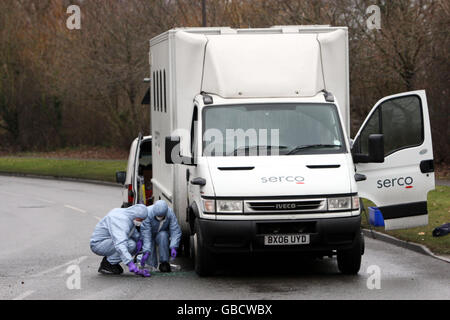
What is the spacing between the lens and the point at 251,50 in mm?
11977

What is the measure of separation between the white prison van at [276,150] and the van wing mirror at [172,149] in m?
0.02

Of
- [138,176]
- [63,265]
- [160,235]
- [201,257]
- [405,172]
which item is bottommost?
[63,265]

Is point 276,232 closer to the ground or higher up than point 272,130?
closer to the ground

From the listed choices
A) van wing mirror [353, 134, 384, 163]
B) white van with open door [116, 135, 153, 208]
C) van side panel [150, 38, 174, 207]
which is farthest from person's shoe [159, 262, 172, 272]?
white van with open door [116, 135, 153, 208]

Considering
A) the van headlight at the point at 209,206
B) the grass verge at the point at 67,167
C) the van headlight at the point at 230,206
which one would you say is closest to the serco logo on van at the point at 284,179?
the van headlight at the point at 230,206

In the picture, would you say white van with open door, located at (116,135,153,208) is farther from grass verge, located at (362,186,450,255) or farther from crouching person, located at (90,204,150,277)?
grass verge, located at (362,186,450,255)

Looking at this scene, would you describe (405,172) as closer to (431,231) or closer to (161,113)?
(431,231)

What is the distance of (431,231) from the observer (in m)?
15.1

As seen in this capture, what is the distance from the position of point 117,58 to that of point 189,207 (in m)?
29.7

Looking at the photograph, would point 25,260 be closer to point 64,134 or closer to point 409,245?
point 409,245

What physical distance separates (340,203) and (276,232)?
0.84 metres

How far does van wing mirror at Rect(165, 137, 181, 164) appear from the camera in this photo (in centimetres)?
1132

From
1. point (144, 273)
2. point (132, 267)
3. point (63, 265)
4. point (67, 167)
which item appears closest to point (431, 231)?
point (144, 273)
